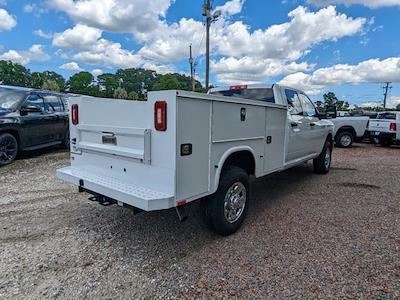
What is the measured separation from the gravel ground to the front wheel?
0.58 ft

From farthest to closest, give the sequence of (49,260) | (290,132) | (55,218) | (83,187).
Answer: (290,132), (55,218), (83,187), (49,260)

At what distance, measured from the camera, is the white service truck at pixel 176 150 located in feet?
9.43

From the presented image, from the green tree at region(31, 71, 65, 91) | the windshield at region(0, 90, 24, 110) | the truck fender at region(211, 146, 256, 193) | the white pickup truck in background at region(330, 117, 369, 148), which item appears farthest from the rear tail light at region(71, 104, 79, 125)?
the green tree at region(31, 71, 65, 91)

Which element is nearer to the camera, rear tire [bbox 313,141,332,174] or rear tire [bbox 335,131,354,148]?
rear tire [bbox 313,141,332,174]

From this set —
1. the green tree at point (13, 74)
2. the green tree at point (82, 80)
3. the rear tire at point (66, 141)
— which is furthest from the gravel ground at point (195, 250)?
the green tree at point (82, 80)

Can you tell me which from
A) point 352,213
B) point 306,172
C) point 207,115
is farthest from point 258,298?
point 306,172

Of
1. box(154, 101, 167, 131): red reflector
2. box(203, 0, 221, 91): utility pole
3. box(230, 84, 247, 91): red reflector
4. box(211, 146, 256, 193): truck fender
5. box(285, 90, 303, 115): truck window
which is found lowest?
box(211, 146, 256, 193): truck fender

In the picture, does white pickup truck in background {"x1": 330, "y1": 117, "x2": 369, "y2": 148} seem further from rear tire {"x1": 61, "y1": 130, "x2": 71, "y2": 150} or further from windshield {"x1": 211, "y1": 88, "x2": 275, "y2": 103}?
rear tire {"x1": 61, "y1": 130, "x2": 71, "y2": 150}

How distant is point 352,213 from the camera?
183 inches

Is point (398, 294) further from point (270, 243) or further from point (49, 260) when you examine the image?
point (49, 260)

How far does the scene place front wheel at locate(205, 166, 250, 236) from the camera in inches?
136

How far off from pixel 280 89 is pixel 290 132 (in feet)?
2.42

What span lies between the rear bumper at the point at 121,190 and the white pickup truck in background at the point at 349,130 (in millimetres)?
12941

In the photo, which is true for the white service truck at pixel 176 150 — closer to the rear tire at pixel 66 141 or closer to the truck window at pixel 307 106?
the truck window at pixel 307 106
